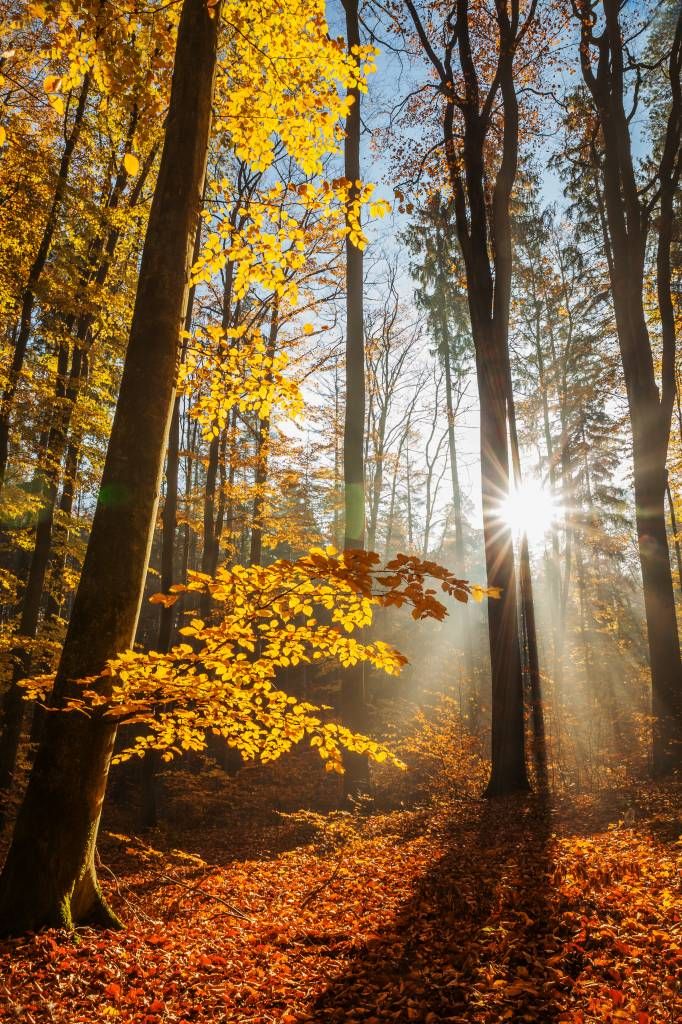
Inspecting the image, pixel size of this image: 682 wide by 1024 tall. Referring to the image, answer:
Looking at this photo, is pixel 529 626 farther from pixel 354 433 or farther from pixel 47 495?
pixel 47 495

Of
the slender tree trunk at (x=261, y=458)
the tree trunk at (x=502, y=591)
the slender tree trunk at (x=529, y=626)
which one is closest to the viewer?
the tree trunk at (x=502, y=591)

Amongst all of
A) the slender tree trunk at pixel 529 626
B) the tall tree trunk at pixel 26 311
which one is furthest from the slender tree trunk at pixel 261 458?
the slender tree trunk at pixel 529 626

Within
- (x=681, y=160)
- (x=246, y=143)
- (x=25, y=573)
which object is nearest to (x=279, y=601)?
(x=246, y=143)

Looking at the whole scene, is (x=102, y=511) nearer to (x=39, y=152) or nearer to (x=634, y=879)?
(x=634, y=879)

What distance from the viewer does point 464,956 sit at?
3.34 meters

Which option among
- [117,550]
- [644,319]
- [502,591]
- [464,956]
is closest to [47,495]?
[117,550]

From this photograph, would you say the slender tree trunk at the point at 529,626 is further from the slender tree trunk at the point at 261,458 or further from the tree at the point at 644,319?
the slender tree trunk at the point at 261,458

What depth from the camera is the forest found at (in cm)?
310

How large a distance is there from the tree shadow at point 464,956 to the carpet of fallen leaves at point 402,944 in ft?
0.04

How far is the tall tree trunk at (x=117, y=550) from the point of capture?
10.1ft

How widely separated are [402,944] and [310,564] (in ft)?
9.31

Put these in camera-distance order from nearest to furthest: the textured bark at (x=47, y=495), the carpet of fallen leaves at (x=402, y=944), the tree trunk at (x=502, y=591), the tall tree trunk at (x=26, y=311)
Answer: the carpet of fallen leaves at (x=402, y=944) < the tree trunk at (x=502, y=591) < the tall tree trunk at (x=26, y=311) < the textured bark at (x=47, y=495)

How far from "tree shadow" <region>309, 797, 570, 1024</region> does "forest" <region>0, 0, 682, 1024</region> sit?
26mm

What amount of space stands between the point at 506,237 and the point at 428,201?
2840mm
